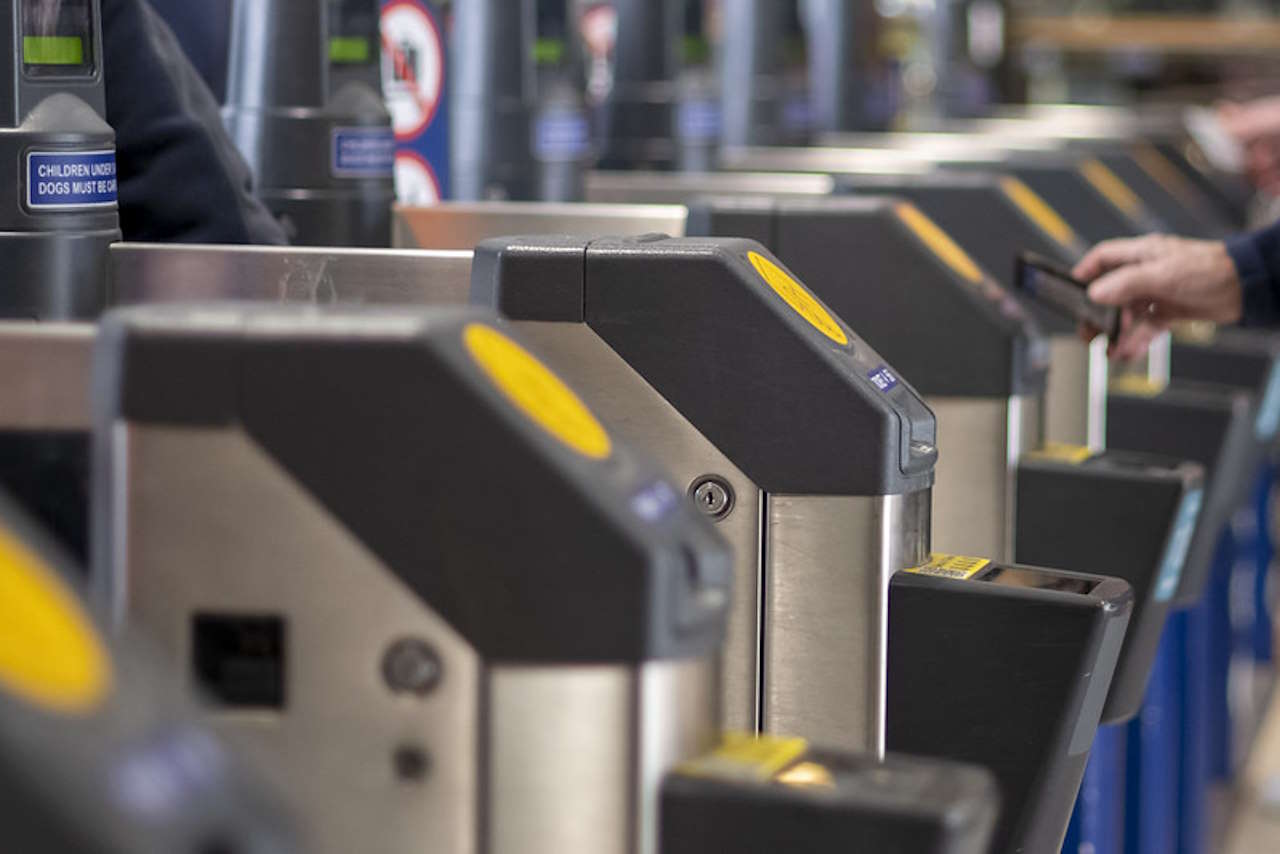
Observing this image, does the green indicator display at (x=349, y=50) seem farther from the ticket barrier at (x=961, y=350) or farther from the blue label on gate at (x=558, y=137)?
the blue label on gate at (x=558, y=137)

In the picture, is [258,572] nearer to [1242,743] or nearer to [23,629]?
[23,629]

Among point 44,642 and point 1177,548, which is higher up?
point 44,642

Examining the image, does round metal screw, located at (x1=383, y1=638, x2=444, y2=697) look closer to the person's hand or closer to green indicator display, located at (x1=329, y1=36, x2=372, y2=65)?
green indicator display, located at (x1=329, y1=36, x2=372, y2=65)

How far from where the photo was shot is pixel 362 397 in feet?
3.08

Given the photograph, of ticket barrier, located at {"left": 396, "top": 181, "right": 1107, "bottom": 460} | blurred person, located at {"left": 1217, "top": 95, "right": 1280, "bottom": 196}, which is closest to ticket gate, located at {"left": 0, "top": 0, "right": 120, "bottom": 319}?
ticket barrier, located at {"left": 396, "top": 181, "right": 1107, "bottom": 460}

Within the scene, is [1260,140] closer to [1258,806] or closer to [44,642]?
[1258,806]

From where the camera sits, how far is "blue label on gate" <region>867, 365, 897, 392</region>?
4.47 ft

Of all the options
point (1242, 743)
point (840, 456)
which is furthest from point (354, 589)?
point (1242, 743)

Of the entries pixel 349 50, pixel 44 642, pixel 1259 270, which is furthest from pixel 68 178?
pixel 1259 270

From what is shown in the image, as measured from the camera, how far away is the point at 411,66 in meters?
2.29

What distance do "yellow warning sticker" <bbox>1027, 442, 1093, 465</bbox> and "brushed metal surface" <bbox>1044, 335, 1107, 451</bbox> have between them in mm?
318

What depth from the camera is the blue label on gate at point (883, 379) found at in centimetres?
136

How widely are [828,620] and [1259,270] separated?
1.34m

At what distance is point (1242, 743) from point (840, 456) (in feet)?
10.7
